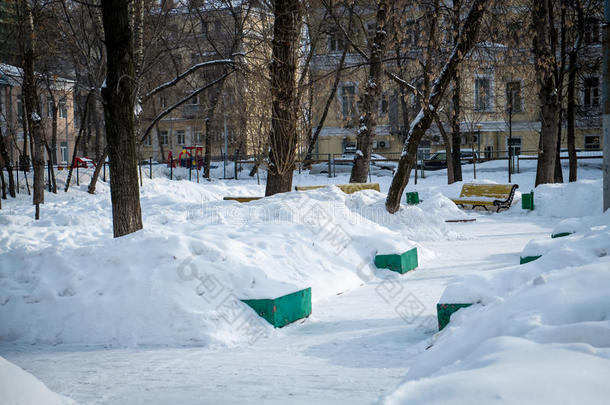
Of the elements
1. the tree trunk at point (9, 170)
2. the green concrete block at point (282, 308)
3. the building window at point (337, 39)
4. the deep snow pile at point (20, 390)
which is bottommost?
the green concrete block at point (282, 308)

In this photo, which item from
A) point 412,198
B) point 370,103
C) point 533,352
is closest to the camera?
point 533,352

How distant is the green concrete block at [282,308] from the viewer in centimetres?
651

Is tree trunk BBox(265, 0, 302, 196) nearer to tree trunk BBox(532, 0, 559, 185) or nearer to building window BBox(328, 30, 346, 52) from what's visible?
building window BBox(328, 30, 346, 52)

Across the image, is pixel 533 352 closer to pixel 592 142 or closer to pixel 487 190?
pixel 487 190

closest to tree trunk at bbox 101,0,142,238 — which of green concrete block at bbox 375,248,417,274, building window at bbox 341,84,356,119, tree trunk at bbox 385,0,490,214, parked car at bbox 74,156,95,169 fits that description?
green concrete block at bbox 375,248,417,274

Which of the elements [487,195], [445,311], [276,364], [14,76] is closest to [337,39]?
[487,195]

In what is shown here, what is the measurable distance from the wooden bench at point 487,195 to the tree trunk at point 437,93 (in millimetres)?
7577

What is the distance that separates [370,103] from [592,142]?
2953 cm

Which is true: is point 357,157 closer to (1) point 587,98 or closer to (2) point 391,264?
(2) point 391,264

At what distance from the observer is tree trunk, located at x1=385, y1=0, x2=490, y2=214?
12.9m

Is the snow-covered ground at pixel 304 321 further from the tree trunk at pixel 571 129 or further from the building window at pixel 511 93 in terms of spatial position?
the building window at pixel 511 93

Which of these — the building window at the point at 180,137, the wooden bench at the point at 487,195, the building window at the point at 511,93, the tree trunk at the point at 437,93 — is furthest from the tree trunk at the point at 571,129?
the building window at the point at 180,137

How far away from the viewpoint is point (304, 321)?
6922 millimetres

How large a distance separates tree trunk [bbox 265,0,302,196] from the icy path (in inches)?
253
